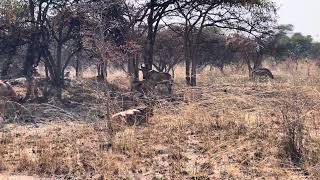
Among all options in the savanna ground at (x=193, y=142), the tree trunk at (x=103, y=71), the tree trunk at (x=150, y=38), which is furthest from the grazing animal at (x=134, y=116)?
the tree trunk at (x=150, y=38)

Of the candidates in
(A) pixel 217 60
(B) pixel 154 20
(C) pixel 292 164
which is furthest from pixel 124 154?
(A) pixel 217 60

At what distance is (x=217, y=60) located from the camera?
2766 cm

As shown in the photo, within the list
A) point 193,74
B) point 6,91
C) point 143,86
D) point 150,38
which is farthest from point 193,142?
point 150,38

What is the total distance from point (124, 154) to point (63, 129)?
2077 mm

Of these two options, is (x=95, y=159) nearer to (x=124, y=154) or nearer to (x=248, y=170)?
(x=124, y=154)

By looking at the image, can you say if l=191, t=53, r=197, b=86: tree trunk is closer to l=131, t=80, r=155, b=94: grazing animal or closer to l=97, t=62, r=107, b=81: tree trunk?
l=131, t=80, r=155, b=94: grazing animal


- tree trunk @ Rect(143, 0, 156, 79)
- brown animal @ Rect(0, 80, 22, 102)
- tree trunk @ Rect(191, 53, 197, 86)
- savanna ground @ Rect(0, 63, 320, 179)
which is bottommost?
savanna ground @ Rect(0, 63, 320, 179)

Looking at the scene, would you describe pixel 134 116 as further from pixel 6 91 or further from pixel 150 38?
pixel 150 38

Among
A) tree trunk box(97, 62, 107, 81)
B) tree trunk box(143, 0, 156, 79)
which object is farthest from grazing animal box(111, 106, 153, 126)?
tree trunk box(143, 0, 156, 79)

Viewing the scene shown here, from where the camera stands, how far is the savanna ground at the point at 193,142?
6.36 meters

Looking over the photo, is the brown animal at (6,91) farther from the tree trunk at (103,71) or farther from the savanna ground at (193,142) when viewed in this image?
the savanna ground at (193,142)

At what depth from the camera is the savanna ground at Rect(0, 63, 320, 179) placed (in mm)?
6363

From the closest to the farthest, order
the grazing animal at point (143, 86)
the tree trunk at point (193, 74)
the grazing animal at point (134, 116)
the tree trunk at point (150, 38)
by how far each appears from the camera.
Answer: the grazing animal at point (134, 116), the grazing animal at point (143, 86), the tree trunk at point (193, 74), the tree trunk at point (150, 38)

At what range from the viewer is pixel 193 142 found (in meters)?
7.44
